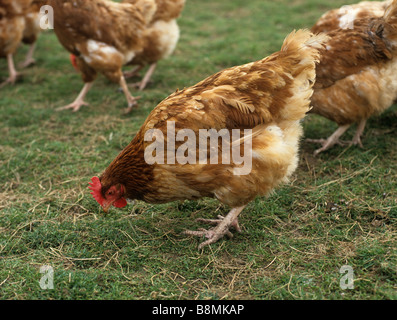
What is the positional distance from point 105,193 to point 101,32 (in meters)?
2.55

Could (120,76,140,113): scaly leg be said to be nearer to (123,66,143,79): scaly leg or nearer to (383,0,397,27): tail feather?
(123,66,143,79): scaly leg

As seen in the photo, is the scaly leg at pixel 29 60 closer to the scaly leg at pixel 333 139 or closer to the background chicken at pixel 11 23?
the background chicken at pixel 11 23

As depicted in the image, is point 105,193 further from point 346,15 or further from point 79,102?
point 346,15

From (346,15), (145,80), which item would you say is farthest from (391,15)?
(145,80)

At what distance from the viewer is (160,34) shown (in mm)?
5551

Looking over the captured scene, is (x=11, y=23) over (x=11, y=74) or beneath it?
over

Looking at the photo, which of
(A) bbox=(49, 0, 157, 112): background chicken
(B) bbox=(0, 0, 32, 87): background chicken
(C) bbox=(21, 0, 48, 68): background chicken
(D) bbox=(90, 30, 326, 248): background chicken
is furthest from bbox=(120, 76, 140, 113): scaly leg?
(D) bbox=(90, 30, 326, 248): background chicken

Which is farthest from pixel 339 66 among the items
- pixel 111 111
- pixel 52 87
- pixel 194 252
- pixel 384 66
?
pixel 52 87

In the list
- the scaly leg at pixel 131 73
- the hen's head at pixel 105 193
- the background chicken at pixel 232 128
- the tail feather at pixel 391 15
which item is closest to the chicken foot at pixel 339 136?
the tail feather at pixel 391 15

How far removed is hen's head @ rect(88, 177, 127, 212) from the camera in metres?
2.97

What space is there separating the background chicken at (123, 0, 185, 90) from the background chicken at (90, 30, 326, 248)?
2.70 meters

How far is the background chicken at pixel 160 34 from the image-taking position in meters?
5.50

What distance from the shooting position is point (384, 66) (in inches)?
148
